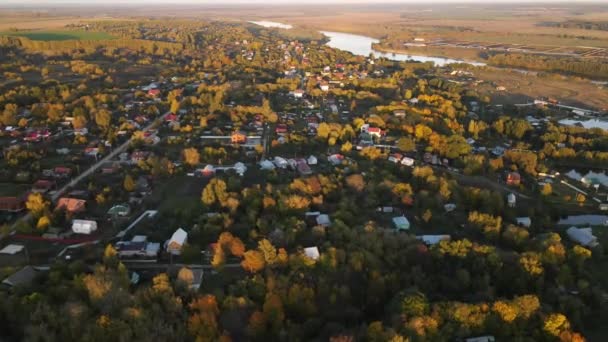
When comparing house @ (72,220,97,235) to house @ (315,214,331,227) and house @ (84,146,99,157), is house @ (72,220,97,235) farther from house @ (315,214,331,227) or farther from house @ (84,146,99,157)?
house @ (315,214,331,227)

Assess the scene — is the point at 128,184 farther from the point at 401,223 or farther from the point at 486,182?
the point at 486,182

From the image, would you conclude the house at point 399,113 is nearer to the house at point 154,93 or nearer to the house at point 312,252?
the house at point 312,252

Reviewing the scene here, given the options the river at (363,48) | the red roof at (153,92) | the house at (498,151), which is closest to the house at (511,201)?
the house at (498,151)

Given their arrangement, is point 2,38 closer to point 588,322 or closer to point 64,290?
point 64,290

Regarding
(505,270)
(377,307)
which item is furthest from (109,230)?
(505,270)

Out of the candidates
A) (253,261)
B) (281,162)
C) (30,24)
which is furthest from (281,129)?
(30,24)

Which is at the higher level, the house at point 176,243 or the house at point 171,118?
the house at point 171,118
